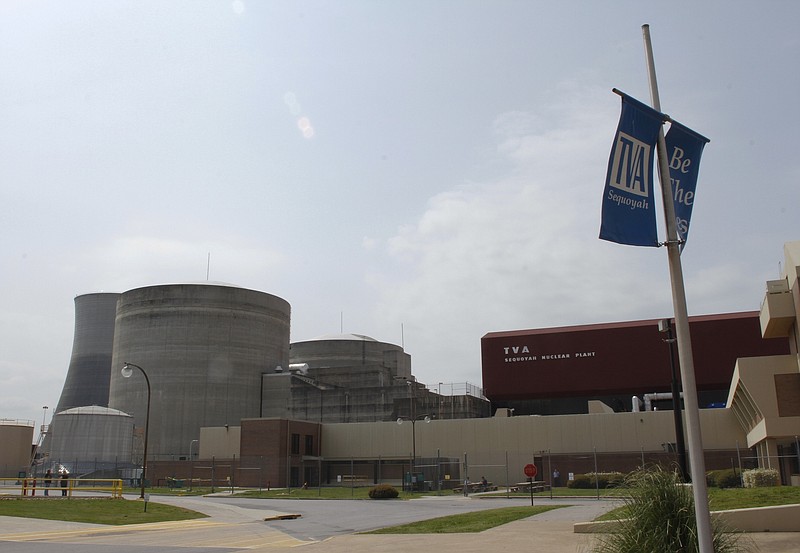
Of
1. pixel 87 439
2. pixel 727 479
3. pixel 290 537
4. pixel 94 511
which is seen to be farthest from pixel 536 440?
pixel 87 439

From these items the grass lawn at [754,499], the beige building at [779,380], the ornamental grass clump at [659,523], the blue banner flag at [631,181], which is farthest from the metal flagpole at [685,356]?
the beige building at [779,380]

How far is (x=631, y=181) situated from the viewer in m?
10.7

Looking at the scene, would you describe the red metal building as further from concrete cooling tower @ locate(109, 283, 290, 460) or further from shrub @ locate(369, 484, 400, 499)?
shrub @ locate(369, 484, 400, 499)

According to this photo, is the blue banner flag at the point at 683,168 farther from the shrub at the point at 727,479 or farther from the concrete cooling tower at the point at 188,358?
the concrete cooling tower at the point at 188,358

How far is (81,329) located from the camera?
4235 inches

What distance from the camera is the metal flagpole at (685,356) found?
9.60m

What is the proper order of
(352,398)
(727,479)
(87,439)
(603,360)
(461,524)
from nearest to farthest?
1. (461,524)
2. (727,479)
3. (603,360)
4. (87,439)
5. (352,398)

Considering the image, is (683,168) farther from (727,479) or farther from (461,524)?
(727,479)

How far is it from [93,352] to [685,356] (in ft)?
352

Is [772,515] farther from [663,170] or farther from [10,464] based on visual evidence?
[10,464]

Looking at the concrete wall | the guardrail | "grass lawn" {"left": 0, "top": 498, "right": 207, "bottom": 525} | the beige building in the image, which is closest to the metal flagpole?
"grass lawn" {"left": 0, "top": 498, "right": 207, "bottom": 525}

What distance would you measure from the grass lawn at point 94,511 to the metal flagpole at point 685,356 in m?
23.4

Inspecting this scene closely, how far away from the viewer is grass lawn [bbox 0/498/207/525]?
2816 centimetres

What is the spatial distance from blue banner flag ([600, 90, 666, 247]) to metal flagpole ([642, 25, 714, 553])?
0.23 m
